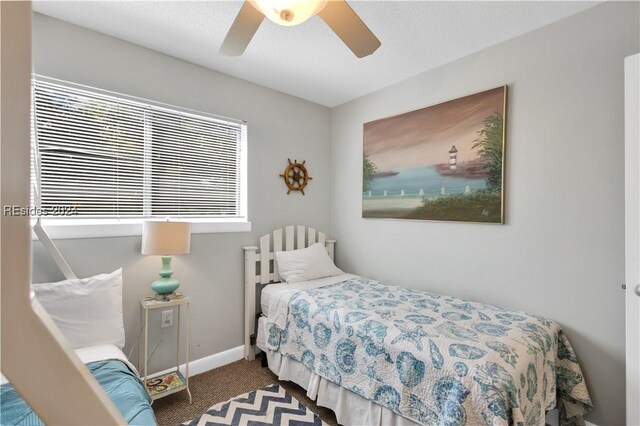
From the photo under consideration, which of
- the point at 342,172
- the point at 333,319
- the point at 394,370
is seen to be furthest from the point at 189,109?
the point at 394,370

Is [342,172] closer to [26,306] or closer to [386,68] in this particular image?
[386,68]

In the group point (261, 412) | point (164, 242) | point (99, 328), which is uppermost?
point (164, 242)

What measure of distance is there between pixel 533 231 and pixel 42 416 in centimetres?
247

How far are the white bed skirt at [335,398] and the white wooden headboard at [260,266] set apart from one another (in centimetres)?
25

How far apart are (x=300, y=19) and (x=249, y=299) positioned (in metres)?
2.22

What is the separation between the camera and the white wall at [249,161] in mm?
1987

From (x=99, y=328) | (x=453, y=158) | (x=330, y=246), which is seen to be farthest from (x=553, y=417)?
(x=99, y=328)

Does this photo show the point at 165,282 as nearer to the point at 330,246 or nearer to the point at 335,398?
the point at 335,398

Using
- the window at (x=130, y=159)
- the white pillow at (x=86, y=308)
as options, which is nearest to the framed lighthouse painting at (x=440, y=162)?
the window at (x=130, y=159)

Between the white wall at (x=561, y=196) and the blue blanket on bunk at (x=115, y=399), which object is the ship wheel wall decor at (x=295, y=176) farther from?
the blue blanket on bunk at (x=115, y=399)

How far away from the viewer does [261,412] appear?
203 centimetres

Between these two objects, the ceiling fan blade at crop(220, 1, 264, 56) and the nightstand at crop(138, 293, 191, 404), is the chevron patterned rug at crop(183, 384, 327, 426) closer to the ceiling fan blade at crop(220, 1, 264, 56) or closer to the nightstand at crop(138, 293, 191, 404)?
the nightstand at crop(138, 293, 191, 404)

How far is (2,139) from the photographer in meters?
0.29

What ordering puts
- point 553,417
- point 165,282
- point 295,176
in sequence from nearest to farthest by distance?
point 553,417 < point 165,282 < point 295,176
